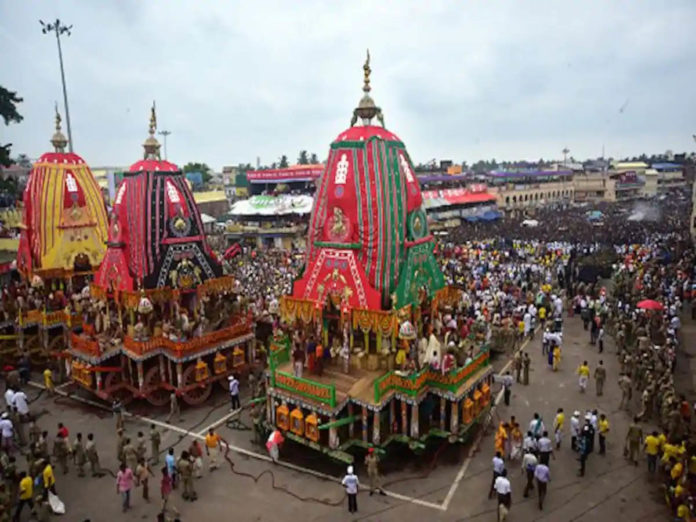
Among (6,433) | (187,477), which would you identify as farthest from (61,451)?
(187,477)

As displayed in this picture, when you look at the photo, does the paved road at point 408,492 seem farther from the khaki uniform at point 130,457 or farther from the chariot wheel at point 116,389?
the chariot wheel at point 116,389

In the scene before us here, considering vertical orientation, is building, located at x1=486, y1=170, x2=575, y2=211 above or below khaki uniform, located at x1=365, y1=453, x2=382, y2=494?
above

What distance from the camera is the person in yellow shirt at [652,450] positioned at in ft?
35.6

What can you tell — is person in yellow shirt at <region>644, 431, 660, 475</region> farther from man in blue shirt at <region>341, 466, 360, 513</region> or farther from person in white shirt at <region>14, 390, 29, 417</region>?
person in white shirt at <region>14, 390, 29, 417</region>

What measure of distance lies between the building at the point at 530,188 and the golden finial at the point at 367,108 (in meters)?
54.4

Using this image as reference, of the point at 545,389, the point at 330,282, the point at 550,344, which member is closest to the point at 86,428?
the point at 330,282

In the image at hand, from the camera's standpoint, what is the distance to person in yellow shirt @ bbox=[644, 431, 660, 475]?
10.8 m

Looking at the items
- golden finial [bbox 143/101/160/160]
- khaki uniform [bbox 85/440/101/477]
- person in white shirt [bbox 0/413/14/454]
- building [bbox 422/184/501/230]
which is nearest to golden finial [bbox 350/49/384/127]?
golden finial [bbox 143/101/160/160]

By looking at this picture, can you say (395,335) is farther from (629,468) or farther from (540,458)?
(629,468)

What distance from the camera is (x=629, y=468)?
11.5 meters

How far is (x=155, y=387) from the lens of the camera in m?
15.1

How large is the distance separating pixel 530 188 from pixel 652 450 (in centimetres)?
6473

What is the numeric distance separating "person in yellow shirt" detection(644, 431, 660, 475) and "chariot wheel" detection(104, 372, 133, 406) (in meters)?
13.5

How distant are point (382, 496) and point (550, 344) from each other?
9.47 m
